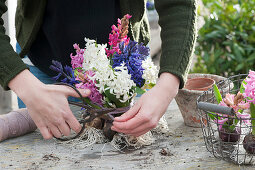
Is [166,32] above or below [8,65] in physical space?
above

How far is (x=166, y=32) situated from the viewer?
136 centimetres

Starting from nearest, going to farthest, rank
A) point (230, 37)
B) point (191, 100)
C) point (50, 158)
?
point (50, 158) < point (191, 100) < point (230, 37)

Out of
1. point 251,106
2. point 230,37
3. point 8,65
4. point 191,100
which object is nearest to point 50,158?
point 8,65

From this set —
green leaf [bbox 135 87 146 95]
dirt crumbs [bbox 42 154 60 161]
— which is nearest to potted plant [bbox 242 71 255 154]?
green leaf [bbox 135 87 146 95]

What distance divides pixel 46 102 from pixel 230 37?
6.81 ft

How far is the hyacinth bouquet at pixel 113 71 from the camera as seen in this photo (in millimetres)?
1253

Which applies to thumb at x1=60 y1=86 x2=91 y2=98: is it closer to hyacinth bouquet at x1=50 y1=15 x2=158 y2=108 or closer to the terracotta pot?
hyacinth bouquet at x1=50 y1=15 x2=158 y2=108

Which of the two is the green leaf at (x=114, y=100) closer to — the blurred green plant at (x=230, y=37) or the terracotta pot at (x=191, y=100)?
the terracotta pot at (x=191, y=100)

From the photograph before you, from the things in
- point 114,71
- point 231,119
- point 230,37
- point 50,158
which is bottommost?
point 50,158

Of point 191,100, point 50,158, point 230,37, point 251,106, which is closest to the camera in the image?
point 251,106

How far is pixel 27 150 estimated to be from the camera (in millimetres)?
1390

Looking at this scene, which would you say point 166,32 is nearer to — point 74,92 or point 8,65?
point 74,92

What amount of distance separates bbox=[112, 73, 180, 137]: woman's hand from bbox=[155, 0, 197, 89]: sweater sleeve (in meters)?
0.07

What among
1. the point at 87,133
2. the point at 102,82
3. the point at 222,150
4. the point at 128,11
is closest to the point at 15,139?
the point at 87,133
